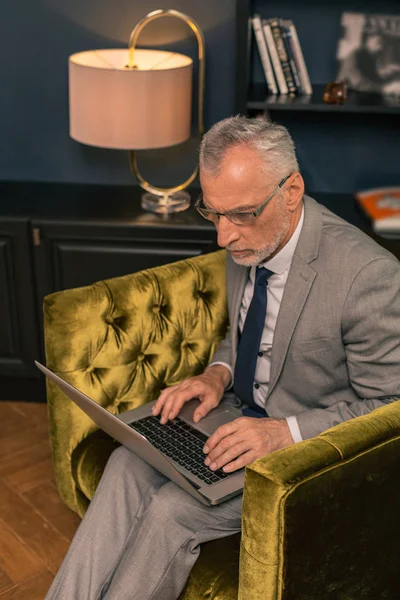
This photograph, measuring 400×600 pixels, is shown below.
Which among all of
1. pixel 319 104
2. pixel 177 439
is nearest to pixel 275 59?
pixel 319 104

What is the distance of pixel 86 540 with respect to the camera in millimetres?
1747

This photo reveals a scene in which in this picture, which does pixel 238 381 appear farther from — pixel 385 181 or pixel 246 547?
pixel 385 181

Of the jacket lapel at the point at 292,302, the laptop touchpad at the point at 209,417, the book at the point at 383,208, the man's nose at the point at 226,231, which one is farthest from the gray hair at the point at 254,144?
the book at the point at 383,208

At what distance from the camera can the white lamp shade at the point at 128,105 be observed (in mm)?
2576

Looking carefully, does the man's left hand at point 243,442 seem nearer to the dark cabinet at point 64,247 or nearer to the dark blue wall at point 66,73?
the dark cabinet at point 64,247

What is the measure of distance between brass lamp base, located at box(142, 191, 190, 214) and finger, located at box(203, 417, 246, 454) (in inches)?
48.3

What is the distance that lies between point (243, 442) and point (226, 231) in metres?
0.47

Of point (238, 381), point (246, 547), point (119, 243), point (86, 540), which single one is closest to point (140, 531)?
point (86, 540)

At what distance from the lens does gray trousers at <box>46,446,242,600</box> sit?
164 cm

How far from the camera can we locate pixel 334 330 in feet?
5.88

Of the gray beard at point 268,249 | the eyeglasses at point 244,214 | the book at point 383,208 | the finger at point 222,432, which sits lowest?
the finger at point 222,432

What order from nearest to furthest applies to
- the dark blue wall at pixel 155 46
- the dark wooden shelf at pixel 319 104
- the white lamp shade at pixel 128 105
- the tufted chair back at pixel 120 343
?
the tufted chair back at pixel 120 343
the white lamp shade at pixel 128 105
the dark wooden shelf at pixel 319 104
the dark blue wall at pixel 155 46

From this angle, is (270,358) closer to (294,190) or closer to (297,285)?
(297,285)

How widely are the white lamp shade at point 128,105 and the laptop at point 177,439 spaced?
39.7 inches
